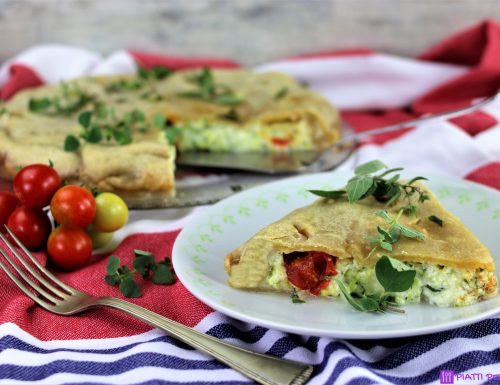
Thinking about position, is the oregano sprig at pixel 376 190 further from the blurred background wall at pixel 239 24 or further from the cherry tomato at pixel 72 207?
the blurred background wall at pixel 239 24

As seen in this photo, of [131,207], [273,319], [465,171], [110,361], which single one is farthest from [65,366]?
[465,171]

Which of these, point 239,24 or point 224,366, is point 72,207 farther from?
point 239,24

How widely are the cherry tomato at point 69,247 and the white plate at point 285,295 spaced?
0.49m

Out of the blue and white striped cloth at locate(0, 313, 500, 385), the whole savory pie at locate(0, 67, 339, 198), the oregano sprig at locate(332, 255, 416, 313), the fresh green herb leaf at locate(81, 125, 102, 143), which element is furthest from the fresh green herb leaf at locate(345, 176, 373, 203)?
the fresh green herb leaf at locate(81, 125, 102, 143)

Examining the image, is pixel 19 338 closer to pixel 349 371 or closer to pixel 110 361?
pixel 110 361

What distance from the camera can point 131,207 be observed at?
11.9ft

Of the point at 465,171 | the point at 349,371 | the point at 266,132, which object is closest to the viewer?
the point at 349,371

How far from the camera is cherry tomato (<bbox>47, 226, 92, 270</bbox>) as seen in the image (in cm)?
321

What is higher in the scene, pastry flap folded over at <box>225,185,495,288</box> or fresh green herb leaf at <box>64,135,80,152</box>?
pastry flap folded over at <box>225,185,495,288</box>

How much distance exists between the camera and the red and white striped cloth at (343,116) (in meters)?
2.58

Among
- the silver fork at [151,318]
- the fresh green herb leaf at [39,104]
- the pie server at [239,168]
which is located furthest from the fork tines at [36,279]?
the fresh green herb leaf at [39,104]

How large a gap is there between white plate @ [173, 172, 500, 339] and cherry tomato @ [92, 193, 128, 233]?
41cm

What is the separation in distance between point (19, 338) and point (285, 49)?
398 cm

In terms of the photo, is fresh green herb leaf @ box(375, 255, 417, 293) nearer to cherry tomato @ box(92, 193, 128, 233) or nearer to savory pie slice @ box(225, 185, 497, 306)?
savory pie slice @ box(225, 185, 497, 306)
